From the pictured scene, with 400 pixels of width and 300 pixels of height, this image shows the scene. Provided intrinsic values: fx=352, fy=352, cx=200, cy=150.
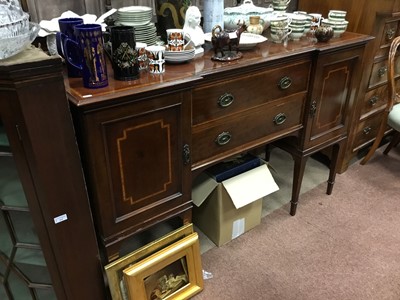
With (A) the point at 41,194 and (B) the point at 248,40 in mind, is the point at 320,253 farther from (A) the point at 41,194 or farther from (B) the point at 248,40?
(A) the point at 41,194

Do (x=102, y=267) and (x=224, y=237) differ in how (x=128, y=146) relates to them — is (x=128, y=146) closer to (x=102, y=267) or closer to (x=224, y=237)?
(x=102, y=267)

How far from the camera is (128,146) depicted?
110 cm

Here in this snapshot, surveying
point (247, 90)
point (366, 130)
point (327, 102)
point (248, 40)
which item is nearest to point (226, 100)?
point (247, 90)

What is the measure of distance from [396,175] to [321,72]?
3.87 ft

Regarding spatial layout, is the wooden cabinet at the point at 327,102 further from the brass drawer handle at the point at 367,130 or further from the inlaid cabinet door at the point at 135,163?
the inlaid cabinet door at the point at 135,163

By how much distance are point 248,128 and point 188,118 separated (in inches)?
14.4

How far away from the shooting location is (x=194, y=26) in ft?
4.49

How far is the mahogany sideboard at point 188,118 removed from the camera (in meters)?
1.05

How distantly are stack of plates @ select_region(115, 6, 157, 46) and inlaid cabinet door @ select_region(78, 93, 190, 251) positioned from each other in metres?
0.34

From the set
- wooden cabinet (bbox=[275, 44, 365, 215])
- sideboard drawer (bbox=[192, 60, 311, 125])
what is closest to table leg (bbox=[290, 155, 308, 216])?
wooden cabinet (bbox=[275, 44, 365, 215])

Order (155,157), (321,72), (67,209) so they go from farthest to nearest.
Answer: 1. (321,72)
2. (155,157)
3. (67,209)

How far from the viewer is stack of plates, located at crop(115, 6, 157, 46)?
50.5 inches

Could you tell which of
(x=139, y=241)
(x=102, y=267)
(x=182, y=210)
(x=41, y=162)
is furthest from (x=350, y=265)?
(x=41, y=162)

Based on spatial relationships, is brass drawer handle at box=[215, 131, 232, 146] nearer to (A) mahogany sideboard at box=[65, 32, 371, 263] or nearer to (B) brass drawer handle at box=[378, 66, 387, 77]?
(A) mahogany sideboard at box=[65, 32, 371, 263]
